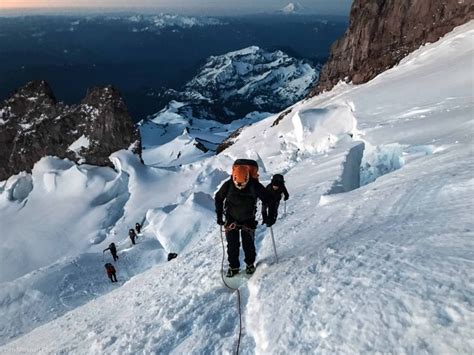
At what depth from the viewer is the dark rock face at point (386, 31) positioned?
3475cm

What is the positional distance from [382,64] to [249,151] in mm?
16382

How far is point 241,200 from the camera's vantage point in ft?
25.6

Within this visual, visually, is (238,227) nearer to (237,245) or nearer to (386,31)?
(237,245)

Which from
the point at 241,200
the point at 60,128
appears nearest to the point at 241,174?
the point at 241,200

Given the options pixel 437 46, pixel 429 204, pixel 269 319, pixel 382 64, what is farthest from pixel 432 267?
pixel 382 64

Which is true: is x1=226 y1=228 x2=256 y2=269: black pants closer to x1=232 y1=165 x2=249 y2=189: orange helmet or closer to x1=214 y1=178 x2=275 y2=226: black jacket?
x1=214 y1=178 x2=275 y2=226: black jacket

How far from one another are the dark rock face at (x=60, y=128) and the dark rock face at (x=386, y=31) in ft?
87.1

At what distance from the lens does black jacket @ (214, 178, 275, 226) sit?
7.64m

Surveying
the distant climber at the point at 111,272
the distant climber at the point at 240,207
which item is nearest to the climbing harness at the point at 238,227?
the distant climber at the point at 240,207

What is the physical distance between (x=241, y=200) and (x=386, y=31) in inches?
1644

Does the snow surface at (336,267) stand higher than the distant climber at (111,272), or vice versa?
the snow surface at (336,267)

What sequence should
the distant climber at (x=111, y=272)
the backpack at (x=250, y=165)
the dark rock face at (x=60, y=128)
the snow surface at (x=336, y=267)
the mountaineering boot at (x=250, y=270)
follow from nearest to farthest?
the snow surface at (x=336, y=267), the backpack at (x=250, y=165), the mountaineering boot at (x=250, y=270), the distant climber at (x=111, y=272), the dark rock face at (x=60, y=128)

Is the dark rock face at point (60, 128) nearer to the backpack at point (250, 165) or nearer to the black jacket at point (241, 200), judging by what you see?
the black jacket at point (241, 200)

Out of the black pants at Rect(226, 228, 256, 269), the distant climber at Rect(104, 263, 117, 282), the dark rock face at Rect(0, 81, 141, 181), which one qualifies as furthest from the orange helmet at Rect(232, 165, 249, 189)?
the dark rock face at Rect(0, 81, 141, 181)
